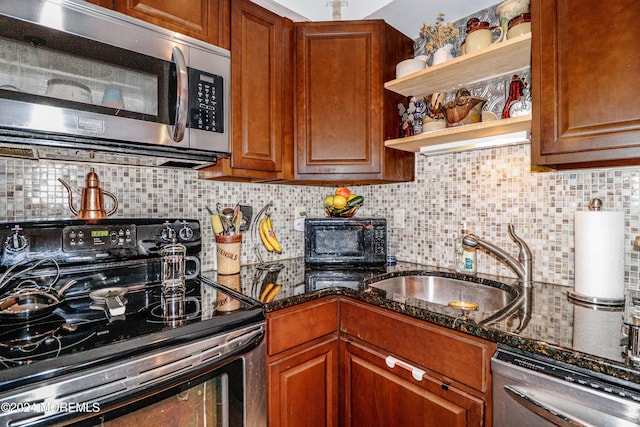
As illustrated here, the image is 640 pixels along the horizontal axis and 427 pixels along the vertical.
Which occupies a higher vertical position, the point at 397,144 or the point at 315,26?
the point at 315,26

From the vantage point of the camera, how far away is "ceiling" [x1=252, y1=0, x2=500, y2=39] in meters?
1.53

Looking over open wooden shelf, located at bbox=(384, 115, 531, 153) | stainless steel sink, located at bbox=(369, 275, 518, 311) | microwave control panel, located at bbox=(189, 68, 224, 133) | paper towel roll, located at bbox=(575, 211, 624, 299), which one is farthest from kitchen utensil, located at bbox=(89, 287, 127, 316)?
paper towel roll, located at bbox=(575, 211, 624, 299)

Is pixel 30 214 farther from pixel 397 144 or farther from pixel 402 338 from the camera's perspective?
pixel 397 144

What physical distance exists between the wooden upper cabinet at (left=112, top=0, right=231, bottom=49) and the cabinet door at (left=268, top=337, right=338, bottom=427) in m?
1.30

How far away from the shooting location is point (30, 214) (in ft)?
3.91

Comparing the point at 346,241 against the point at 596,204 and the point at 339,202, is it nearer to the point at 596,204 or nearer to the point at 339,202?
the point at 339,202

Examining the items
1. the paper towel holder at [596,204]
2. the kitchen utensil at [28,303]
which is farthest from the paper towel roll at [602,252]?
the kitchen utensil at [28,303]

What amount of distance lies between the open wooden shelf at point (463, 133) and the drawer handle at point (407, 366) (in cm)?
93

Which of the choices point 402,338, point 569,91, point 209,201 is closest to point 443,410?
point 402,338

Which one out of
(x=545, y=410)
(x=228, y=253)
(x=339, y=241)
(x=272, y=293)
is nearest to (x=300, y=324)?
(x=272, y=293)

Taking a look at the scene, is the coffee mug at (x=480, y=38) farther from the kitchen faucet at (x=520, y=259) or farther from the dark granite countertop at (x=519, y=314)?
the dark granite countertop at (x=519, y=314)

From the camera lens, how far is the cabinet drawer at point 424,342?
94 cm

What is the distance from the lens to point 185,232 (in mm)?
1432

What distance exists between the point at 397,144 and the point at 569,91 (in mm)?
683
